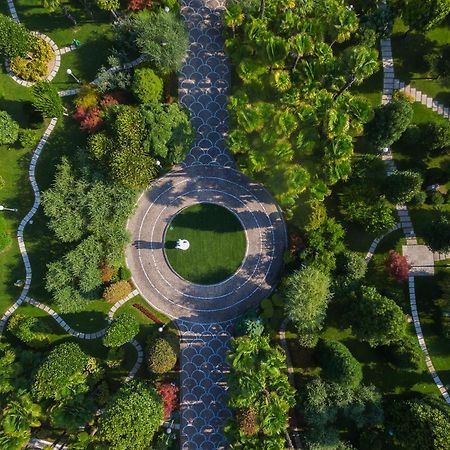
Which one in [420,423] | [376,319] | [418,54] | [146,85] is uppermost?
[418,54]

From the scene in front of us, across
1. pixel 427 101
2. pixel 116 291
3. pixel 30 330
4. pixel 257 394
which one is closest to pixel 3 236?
pixel 30 330

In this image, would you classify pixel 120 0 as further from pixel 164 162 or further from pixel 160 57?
pixel 164 162

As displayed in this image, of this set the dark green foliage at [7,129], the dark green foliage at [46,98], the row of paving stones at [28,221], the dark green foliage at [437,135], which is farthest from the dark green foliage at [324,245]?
the dark green foliage at [7,129]

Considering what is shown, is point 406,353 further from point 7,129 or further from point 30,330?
point 7,129

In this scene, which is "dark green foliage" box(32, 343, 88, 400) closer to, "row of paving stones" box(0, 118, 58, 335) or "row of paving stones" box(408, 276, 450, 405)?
"row of paving stones" box(0, 118, 58, 335)

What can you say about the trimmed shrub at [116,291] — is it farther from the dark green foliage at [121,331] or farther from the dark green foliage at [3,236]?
the dark green foliage at [3,236]

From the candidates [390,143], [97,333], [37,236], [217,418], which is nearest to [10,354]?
[97,333]
